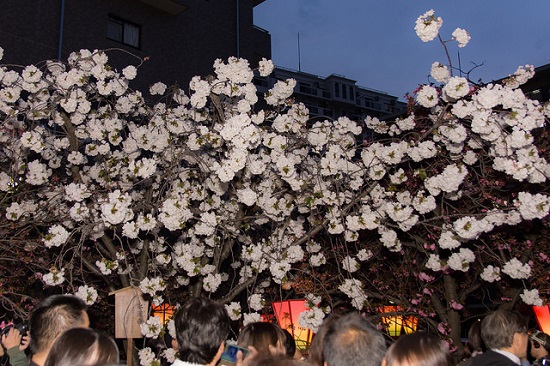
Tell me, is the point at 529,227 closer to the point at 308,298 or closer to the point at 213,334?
the point at 308,298

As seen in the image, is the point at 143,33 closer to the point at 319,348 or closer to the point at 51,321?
the point at 51,321

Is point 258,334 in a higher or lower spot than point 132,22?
lower

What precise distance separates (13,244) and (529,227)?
6647 millimetres

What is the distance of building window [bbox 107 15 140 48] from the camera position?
41.6ft

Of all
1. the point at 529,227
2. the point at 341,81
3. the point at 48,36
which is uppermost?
the point at 341,81

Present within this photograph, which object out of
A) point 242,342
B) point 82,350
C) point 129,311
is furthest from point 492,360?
point 129,311

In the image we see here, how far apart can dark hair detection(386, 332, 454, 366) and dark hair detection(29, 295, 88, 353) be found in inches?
68.4

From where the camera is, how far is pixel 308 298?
648 cm

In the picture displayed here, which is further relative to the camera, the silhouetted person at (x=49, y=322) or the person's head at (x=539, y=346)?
the person's head at (x=539, y=346)

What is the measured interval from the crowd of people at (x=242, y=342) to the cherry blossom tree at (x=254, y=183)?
6.66ft

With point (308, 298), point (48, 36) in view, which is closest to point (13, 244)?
point (308, 298)

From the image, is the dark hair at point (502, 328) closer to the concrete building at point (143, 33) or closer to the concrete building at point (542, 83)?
the concrete building at point (143, 33)

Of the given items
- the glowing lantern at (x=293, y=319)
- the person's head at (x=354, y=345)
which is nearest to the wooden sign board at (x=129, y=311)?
the glowing lantern at (x=293, y=319)

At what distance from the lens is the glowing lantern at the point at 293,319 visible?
7.32 meters
